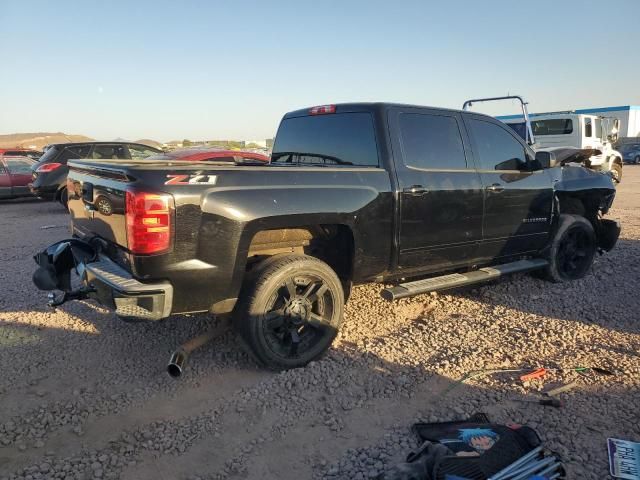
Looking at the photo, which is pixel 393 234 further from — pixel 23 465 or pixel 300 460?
pixel 23 465

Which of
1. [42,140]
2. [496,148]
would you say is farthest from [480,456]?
[42,140]

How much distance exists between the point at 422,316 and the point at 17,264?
5435mm

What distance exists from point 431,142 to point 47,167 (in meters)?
10.00

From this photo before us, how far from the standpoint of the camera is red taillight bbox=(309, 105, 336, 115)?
4543 mm

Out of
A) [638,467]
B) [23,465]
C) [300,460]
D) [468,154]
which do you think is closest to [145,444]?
[23,465]

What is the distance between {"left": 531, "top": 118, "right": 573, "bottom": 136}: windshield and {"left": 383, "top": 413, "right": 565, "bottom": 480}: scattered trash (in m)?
15.0

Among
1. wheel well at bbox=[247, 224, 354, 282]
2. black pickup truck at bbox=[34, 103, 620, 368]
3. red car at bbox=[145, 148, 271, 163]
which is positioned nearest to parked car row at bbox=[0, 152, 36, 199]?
red car at bbox=[145, 148, 271, 163]

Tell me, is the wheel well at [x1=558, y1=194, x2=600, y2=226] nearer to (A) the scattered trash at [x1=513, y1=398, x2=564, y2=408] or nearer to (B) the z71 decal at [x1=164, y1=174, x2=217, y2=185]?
(A) the scattered trash at [x1=513, y1=398, x2=564, y2=408]

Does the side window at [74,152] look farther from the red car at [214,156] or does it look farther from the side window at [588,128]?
the side window at [588,128]

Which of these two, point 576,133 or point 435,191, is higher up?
point 576,133

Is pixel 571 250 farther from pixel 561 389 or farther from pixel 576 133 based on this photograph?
pixel 576 133

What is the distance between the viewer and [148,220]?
117 inches

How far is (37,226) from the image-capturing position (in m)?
9.93

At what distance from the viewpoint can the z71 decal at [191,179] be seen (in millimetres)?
3031
